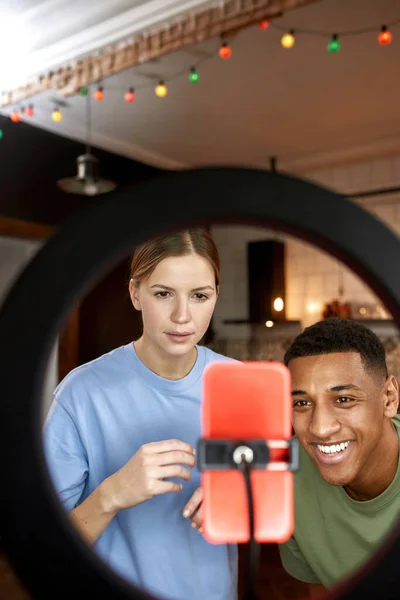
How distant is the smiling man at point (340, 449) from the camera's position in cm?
73

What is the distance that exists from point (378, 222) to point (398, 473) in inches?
29.5

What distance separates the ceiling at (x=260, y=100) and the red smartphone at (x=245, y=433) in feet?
7.16

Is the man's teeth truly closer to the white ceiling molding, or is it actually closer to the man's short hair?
the man's short hair

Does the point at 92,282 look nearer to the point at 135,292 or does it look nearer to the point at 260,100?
the point at 135,292

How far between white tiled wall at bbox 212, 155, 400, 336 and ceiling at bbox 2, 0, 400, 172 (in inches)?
6.6

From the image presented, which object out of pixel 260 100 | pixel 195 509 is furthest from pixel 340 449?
pixel 260 100

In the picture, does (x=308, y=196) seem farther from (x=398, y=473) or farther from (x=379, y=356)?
(x=398, y=473)

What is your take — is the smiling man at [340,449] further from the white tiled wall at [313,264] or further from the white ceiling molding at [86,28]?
the white tiled wall at [313,264]

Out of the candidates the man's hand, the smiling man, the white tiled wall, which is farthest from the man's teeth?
the white tiled wall

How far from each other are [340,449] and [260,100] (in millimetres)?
2698

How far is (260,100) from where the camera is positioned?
10.0 ft

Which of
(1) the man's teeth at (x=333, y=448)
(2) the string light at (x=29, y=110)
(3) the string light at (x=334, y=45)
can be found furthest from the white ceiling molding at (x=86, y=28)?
(1) the man's teeth at (x=333, y=448)

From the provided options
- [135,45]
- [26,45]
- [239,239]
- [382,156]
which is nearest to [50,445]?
[135,45]

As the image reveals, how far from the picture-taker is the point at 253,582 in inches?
10.0
